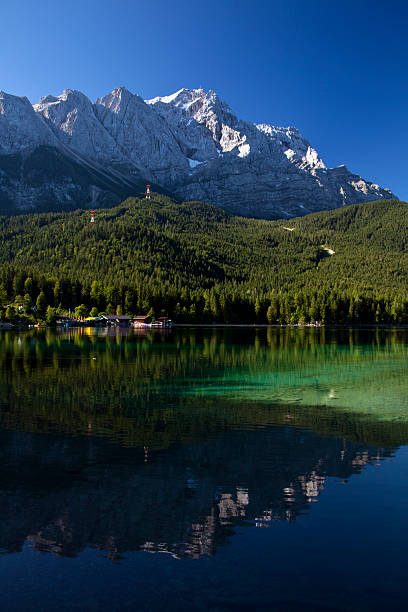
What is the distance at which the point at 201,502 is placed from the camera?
1427 centimetres

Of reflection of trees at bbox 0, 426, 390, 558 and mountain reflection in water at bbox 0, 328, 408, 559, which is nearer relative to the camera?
reflection of trees at bbox 0, 426, 390, 558

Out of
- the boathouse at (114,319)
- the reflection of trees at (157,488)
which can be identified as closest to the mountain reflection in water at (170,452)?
the reflection of trees at (157,488)

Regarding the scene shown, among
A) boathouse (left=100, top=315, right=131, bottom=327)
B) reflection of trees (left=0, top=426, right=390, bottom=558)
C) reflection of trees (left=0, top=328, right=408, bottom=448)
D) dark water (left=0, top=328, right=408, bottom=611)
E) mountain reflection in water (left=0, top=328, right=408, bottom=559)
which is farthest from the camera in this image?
boathouse (left=100, top=315, right=131, bottom=327)

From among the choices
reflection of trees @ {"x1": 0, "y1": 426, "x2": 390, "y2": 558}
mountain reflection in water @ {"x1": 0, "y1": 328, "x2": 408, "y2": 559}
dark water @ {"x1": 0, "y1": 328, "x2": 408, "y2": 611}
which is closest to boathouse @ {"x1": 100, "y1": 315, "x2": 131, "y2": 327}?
mountain reflection in water @ {"x1": 0, "y1": 328, "x2": 408, "y2": 559}

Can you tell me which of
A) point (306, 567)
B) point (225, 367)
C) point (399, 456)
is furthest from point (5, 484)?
Answer: point (225, 367)

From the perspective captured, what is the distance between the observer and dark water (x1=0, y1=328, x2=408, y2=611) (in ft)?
32.6

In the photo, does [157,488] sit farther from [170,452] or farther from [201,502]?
[170,452]

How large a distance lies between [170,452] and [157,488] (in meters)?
4.15

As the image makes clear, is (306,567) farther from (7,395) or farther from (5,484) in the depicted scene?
(7,395)

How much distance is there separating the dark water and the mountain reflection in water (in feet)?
0.26

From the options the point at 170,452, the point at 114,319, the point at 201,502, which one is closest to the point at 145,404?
the point at 170,452

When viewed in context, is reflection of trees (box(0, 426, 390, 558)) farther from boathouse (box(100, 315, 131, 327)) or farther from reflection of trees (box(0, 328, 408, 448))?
boathouse (box(100, 315, 131, 327))

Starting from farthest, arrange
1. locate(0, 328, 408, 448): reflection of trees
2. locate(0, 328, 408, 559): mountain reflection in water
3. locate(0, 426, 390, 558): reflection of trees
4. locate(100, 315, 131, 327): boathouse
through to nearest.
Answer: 1. locate(100, 315, 131, 327): boathouse
2. locate(0, 328, 408, 448): reflection of trees
3. locate(0, 328, 408, 559): mountain reflection in water
4. locate(0, 426, 390, 558): reflection of trees

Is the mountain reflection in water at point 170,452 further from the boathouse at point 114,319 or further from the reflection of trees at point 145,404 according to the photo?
the boathouse at point 114,319
